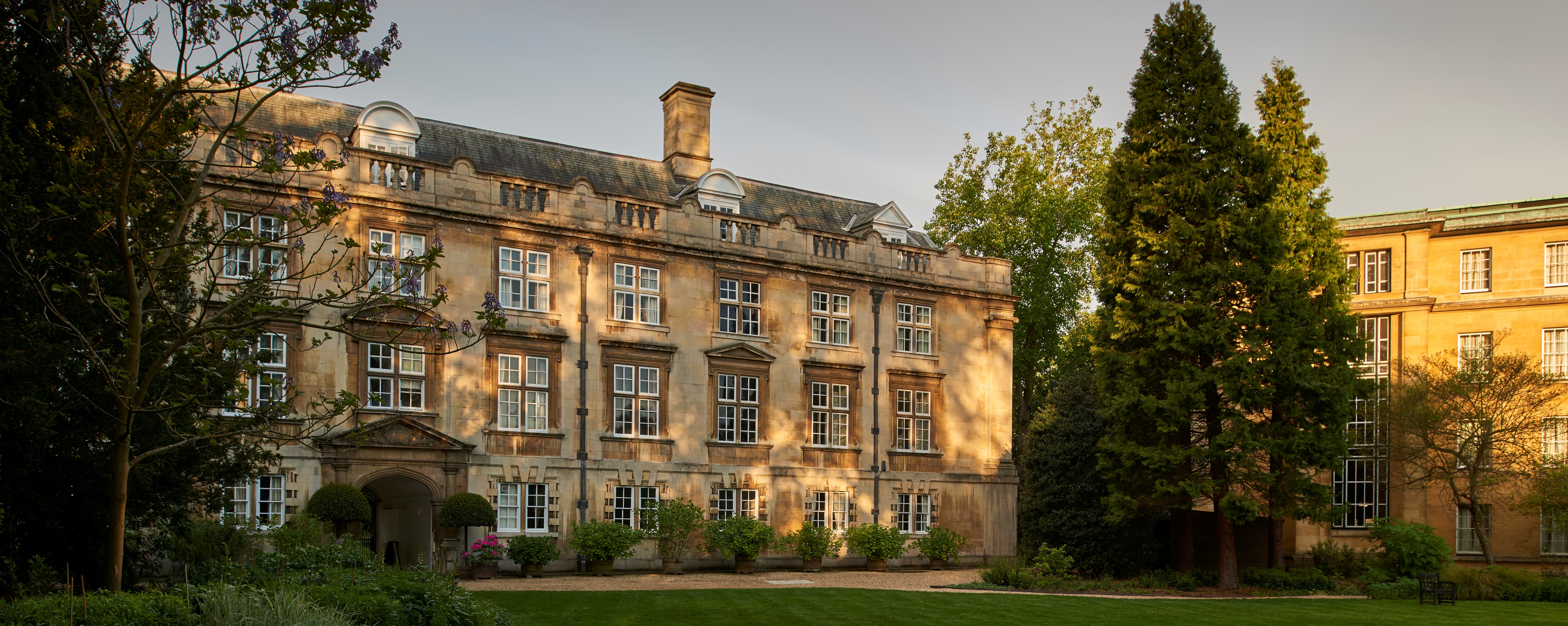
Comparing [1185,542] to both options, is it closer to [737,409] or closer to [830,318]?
[830,318]

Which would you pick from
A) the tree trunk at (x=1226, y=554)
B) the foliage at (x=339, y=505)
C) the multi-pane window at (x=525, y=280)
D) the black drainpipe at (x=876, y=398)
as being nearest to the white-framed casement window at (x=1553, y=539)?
the tree trunk at (x=1226, y=554)

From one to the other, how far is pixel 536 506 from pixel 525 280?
5.09 meters

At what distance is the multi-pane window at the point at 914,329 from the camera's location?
104 ft

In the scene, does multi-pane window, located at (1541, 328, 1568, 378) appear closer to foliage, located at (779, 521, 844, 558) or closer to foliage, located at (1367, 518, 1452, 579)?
foliage, located at (1367, 518, 1452, 579)

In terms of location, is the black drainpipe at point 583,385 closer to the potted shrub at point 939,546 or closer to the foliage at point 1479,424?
the potted shrub at point 939,546

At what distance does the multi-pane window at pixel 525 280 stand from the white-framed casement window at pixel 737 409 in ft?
16.1

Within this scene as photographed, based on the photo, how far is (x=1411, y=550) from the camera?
963 inches

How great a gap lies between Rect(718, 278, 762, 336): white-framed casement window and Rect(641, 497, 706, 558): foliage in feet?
15.4

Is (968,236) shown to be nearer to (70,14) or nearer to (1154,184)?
(1154,184)

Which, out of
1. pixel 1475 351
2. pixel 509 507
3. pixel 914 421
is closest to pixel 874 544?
pixel 914 421

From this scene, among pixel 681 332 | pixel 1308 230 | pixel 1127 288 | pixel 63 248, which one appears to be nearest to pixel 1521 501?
pixel 1308 230

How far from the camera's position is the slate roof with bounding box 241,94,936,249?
87.8ft

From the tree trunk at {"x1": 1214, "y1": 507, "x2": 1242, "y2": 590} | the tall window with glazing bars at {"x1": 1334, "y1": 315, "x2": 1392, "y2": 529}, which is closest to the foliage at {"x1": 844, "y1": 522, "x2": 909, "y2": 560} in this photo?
the tree trunk at {"x1": 1214, "y1": 507, "x2": 1242, "y2": 590}

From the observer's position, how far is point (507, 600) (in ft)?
A: 57.9
